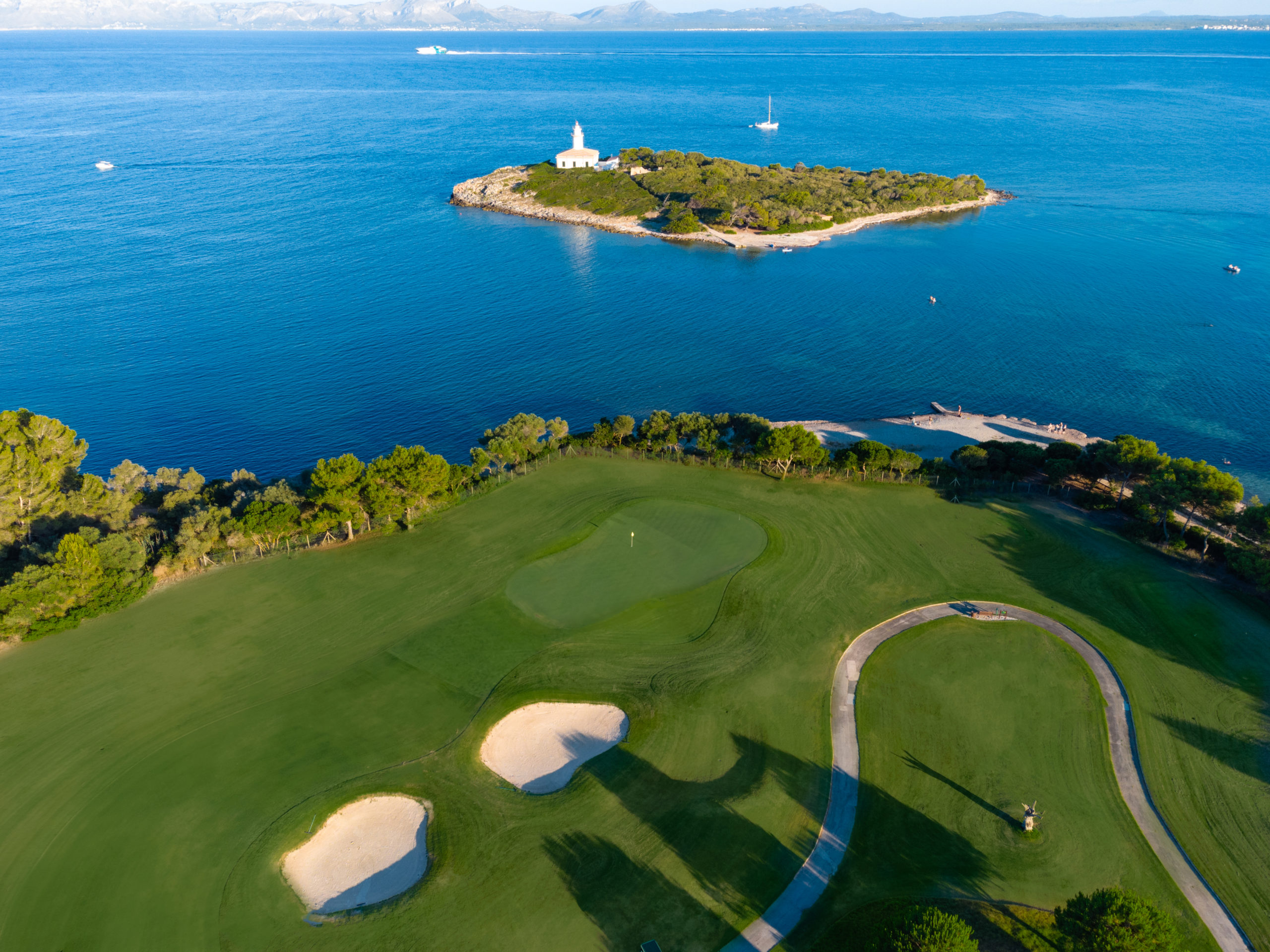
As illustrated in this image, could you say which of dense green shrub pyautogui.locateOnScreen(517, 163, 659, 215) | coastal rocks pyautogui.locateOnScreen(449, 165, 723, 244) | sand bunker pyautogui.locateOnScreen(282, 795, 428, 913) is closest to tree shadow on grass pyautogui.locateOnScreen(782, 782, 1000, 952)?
sand bunker pyautogui.locateOnScreen(282, 795, 428, 913)

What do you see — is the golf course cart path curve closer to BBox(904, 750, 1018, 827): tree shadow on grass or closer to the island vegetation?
BBox(904, 750, 1018, 827): tree shadow on grass

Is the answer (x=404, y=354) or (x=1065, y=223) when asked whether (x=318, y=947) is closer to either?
(x=404, y=354)

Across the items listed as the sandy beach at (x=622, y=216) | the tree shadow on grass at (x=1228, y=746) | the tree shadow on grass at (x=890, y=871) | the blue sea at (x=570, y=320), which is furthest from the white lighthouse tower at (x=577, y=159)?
the tree shadow on grass at (x=890, y=871)

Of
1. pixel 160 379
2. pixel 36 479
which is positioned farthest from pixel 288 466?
pixel 160 379

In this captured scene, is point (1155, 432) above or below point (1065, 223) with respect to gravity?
below

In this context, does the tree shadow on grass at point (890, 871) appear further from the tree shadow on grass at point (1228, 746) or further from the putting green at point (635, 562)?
the putting green at point (635, 562)

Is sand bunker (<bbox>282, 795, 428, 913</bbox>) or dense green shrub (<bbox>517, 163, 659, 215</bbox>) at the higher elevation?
dense green shrub (<bbox>517, 163, 659, 215</bbox>)
